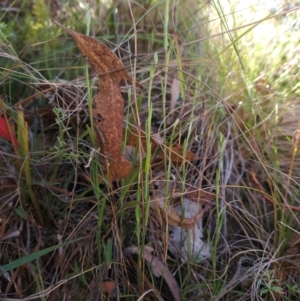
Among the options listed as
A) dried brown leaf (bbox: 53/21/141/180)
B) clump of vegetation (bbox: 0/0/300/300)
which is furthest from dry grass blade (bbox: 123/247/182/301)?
dried brown leaf (bbox: 53/21/141/180)

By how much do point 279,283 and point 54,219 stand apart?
1.70ft

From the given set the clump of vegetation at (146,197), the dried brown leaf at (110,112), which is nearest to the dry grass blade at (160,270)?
the clump of vegetation at (146,197)

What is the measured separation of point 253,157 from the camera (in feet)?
4.55

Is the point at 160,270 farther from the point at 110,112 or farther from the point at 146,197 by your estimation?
the point at 110,112

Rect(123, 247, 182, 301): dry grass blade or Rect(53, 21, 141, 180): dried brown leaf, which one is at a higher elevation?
Rect(53, 21, 141, 180): dried brown leaf

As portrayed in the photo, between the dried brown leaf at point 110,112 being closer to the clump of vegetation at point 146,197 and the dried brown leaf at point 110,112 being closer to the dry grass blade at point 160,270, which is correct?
the clump of vegetation at point 146,197

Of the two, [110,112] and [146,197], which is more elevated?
[110,112]

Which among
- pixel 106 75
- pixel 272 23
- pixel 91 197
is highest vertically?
pixel 106 75

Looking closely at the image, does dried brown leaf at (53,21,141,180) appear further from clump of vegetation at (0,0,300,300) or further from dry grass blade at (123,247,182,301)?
dry grass blade at (123,247,182,301)

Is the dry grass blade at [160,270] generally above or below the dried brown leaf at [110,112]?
below

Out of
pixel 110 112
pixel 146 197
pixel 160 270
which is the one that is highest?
pixel 110 112

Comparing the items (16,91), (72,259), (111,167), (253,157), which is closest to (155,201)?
(111,167)

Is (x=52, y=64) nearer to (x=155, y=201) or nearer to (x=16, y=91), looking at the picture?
(x=16, y=91)

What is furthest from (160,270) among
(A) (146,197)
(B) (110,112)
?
(B) (110,112)
